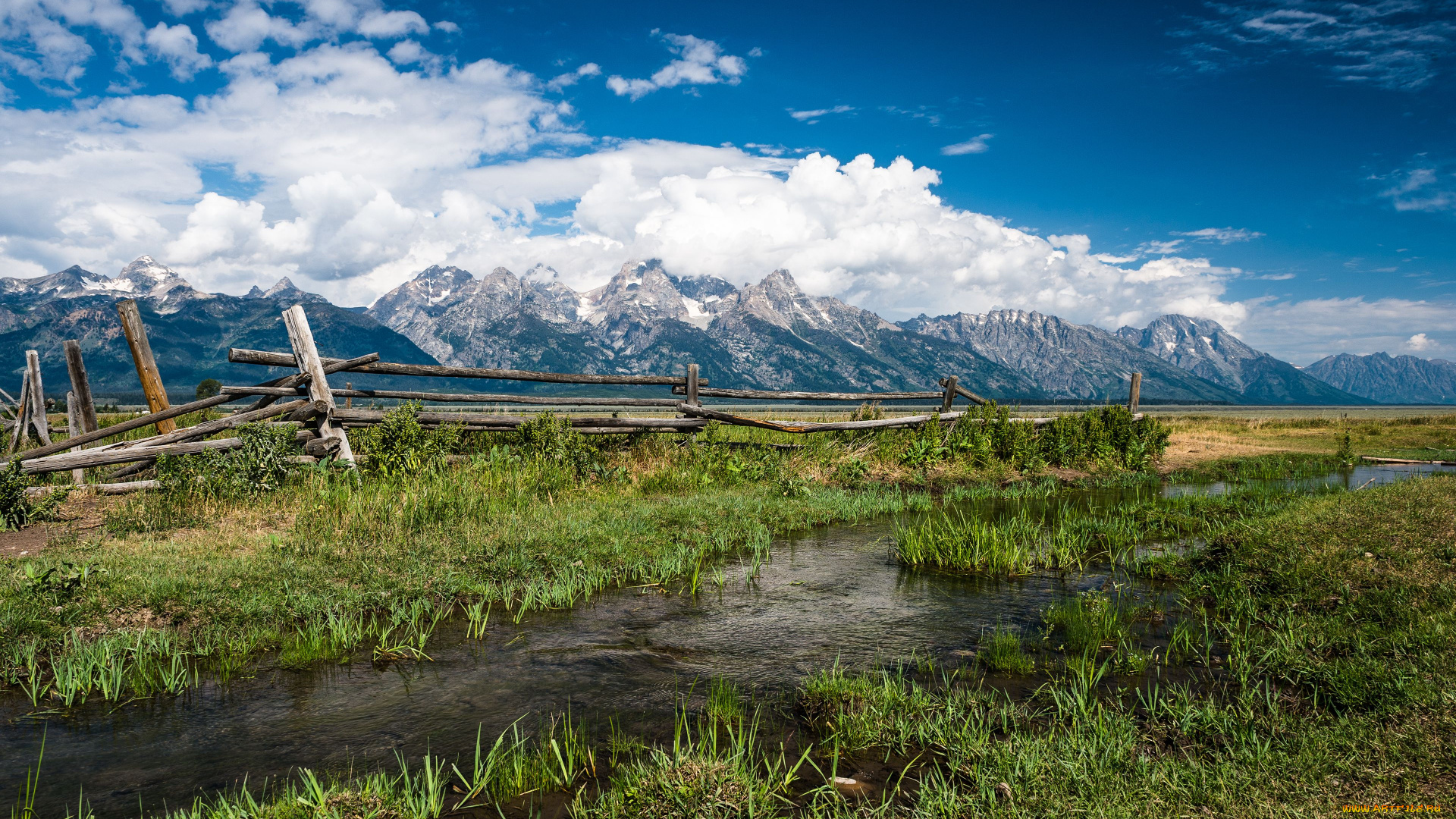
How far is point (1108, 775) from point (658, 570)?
4291 millimetres

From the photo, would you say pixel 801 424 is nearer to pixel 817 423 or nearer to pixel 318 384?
pixel 817 423

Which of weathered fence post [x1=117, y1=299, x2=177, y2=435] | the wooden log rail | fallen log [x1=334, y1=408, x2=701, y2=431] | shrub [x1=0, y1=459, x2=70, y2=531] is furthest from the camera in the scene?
weathered fence post [x1=117, y1=299, x2=177, y2=435]

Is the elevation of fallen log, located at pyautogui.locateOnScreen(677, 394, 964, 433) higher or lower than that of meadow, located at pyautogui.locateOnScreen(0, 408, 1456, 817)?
higher

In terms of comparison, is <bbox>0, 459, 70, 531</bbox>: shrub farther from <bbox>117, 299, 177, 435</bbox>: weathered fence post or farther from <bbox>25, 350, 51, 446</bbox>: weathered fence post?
<bbox>25, 350, 51, 446</bbox>: weathered fence post

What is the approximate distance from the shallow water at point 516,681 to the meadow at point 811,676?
214 millimetres

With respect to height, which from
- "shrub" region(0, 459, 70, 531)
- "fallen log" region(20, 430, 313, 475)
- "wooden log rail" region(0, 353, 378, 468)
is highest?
"wooden log rail" region(0, 353, 378, 468)

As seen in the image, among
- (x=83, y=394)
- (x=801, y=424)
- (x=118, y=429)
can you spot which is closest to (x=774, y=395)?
(x=801, y=424)

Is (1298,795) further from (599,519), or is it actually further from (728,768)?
(599,519)

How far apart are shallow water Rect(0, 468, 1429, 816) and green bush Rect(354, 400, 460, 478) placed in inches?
189

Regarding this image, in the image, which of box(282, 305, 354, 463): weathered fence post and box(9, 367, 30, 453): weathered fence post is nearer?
box(282, 305, 354, 463): weathered fence post

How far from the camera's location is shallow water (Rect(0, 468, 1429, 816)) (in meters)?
3.12

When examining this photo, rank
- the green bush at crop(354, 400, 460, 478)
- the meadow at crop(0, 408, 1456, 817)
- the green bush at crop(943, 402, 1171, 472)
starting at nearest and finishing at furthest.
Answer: the meadow at crop(0, 408, 1456, 817)
the green bush at crop(354, 400, 460, 478)
the green bush at crop(943, 402, 1171, 472)

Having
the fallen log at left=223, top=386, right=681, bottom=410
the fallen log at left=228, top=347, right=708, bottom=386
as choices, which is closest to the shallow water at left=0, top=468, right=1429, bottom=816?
the fallen log at left=223, top=386, right=681, bottom=410

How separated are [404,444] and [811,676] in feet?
25.3
